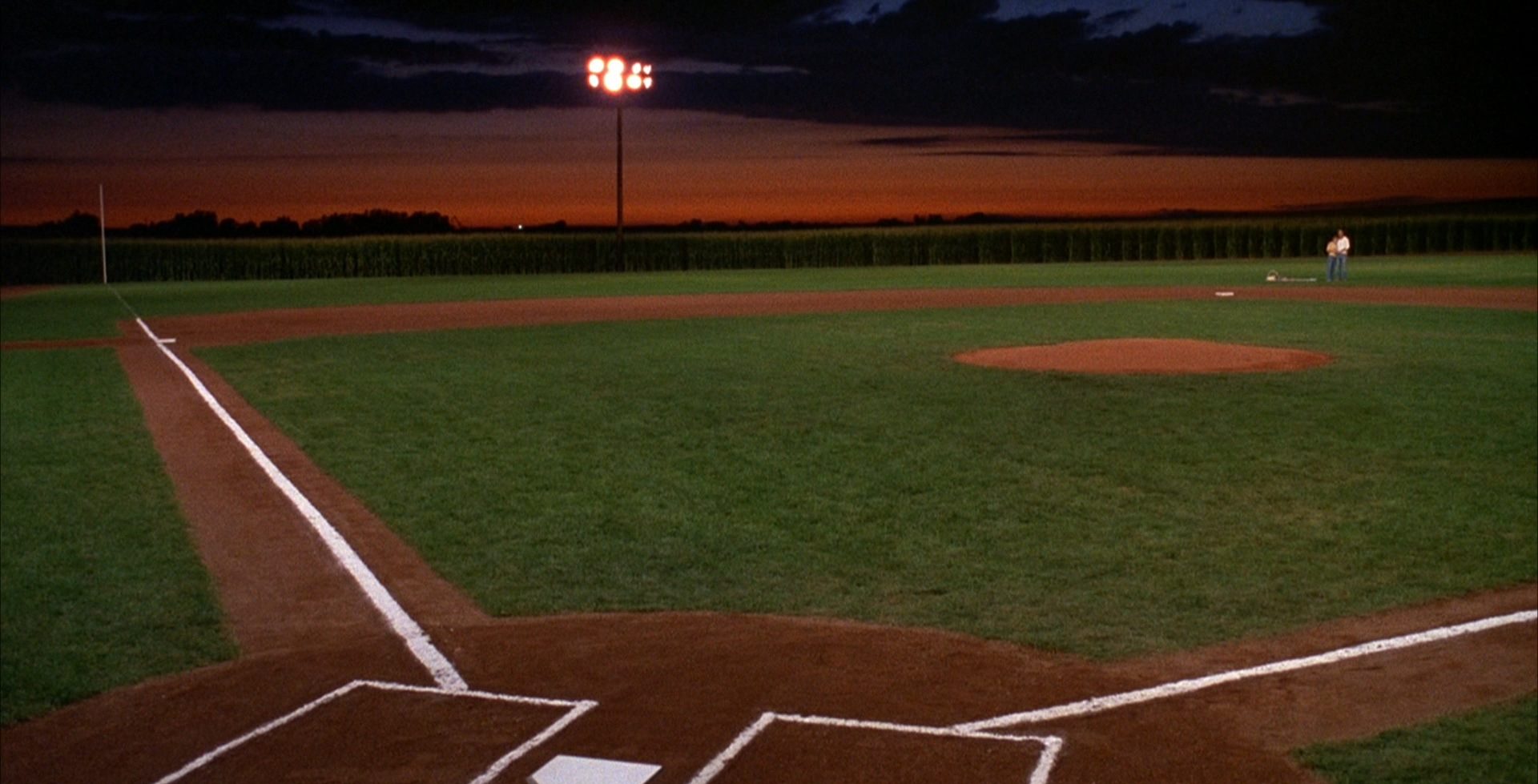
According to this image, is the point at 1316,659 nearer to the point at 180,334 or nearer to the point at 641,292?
the point at 180,334

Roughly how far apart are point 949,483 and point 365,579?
4525 mm

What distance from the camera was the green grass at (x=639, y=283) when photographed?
3397 centimetres

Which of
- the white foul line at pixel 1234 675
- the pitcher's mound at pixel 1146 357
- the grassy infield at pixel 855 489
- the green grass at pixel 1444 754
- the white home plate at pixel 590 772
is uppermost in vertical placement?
the pitcher's mound at pixel 1146 357

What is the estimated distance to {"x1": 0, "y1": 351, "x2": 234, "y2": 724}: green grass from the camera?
6559mm

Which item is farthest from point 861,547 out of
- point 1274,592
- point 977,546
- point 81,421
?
point 81,421

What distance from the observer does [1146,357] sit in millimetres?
18453

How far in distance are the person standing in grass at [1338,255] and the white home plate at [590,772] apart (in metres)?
37.6

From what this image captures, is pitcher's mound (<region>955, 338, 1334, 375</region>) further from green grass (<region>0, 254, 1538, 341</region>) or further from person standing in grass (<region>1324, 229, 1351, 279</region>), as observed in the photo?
person standing in grass (<region>1324, 229, 1351, 279</region>)

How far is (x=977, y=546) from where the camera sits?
8648mm

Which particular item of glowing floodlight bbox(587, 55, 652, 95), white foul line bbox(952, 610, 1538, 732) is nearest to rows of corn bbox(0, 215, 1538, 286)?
glowing floodlight bbox(587, 55, 652, 95)

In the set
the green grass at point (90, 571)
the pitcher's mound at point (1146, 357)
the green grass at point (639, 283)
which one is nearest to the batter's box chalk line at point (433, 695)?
the green grass at point (90, 571)

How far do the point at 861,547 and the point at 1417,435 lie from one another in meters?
6.44

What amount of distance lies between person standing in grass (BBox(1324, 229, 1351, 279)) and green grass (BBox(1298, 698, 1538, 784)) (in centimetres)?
3566

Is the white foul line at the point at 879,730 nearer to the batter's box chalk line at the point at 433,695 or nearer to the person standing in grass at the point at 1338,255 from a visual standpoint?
the batter's box chalk line at the point at 433,695
